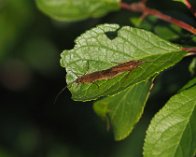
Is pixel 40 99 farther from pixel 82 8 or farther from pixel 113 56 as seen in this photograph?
pixel 113 56

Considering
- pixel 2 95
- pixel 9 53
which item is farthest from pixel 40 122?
pixel 9 53

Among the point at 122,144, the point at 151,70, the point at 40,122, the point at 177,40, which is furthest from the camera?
the point at 40,122

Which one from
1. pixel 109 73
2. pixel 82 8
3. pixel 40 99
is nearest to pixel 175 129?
pixel 109 73

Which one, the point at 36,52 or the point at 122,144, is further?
the point at 36,52

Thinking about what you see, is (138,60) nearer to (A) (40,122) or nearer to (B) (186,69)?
(B) (186,69)

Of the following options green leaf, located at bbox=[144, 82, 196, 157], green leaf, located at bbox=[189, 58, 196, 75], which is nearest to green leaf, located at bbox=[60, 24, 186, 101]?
green leaf, located at bbox=[144, 82, 196, 157]

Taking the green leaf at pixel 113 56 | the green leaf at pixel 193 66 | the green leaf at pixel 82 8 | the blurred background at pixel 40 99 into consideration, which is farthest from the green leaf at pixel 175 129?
the blurred background at pixel 40 99

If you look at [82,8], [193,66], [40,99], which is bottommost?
[40,99]
